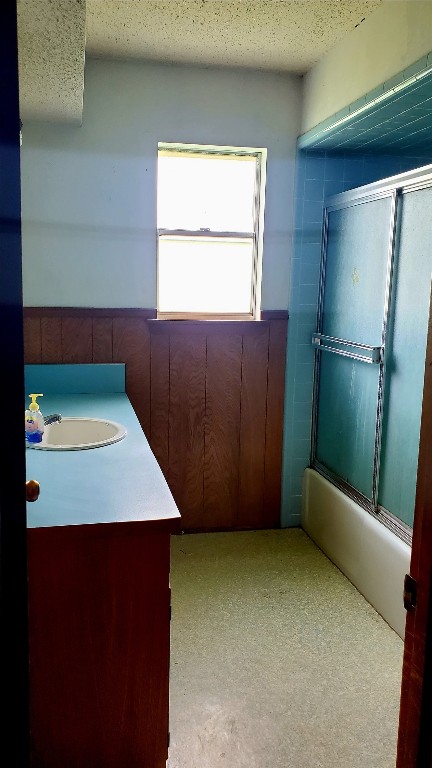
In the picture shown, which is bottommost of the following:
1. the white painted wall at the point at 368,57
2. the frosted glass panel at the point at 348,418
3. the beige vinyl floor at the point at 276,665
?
the beige vinyl floor at the point at 276,665

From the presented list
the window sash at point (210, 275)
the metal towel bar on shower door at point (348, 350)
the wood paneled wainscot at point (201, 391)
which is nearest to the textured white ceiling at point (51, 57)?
the window sash at point (210, 275)

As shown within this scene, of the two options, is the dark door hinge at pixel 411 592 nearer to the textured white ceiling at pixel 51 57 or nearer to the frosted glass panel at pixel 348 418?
the textured white ceiling at pixel 51 57

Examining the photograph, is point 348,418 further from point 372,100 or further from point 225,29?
point 225,29

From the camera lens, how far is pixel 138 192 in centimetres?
→ 317

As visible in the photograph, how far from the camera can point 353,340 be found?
3.03 meters

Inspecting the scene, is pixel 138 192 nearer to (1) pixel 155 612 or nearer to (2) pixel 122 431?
(2) pixel 122 431

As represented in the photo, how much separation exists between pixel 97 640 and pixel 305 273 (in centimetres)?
244

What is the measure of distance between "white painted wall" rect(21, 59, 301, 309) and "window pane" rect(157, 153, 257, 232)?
0.37 feet

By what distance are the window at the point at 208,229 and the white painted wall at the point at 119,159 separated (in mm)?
104

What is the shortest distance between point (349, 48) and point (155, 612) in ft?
8.24

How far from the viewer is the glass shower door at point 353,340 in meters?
2.75

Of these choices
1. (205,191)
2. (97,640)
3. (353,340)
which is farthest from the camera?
(205,191)

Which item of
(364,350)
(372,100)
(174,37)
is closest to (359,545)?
(364,350)

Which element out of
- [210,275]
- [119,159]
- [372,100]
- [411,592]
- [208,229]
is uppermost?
[372,100]
